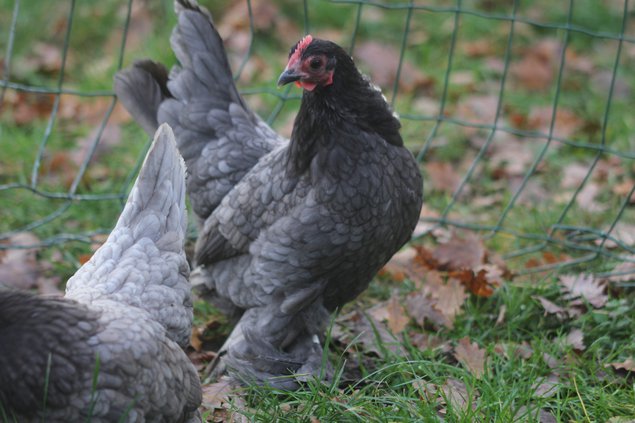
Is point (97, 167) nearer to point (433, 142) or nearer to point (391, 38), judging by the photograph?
point (433, 142)

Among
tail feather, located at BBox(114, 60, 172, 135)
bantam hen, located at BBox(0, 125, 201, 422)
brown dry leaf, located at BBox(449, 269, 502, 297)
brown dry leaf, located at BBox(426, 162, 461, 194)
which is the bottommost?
brown dry leaf, located at BBox(449, 269, 502, 297)

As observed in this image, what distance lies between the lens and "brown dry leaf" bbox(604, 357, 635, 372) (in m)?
3.34

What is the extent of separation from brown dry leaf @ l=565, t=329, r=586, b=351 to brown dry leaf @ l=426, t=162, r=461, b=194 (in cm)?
154

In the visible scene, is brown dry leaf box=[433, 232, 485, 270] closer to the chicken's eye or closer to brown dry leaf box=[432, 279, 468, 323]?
brown dry leaf box=[432, 279, 468, 323]

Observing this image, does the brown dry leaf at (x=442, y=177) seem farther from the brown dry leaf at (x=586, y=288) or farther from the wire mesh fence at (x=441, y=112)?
the brown dry leaf at (x=586, y=288)

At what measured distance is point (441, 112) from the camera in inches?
181

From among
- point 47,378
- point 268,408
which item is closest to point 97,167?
point 268,408

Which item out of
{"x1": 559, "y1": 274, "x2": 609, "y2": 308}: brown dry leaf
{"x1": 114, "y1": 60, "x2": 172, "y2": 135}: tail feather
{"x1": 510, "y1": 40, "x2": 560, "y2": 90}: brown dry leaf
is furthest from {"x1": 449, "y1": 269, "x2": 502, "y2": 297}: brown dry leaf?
{"x1": 510, "y1": 40, "x2": 560, "y2": 90}: brown dry leaf

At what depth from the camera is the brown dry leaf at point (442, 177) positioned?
500 cm

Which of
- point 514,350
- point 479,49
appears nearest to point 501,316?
point 514,350

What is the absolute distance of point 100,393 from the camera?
2.45 meters

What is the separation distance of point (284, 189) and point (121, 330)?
0.99 m

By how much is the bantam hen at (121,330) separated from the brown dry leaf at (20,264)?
1190 millimetres

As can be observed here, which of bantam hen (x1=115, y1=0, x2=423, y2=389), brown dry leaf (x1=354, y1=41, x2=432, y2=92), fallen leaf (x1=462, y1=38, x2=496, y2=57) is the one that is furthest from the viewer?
fallen leaf (x1=462, y1=38, x2=496, y2=57)
